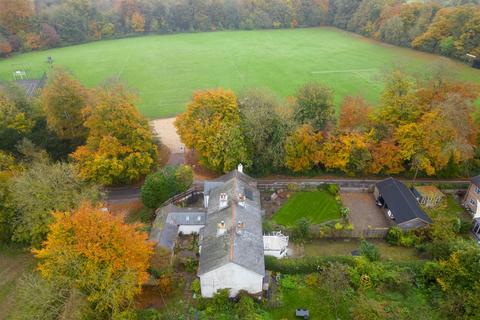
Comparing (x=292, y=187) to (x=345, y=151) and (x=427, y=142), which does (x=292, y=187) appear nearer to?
(x=345, y=151)

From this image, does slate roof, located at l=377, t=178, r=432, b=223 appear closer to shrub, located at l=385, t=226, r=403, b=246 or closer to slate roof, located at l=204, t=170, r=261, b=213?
shrub, located at l=385, t=226, r=403, b=246

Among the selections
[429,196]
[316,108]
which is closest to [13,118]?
[316,108]

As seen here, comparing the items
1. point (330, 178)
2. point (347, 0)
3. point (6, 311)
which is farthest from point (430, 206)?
point (347, 0)

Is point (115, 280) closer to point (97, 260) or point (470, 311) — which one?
point (97, 260)

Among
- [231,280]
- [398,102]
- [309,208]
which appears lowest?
[309,208]

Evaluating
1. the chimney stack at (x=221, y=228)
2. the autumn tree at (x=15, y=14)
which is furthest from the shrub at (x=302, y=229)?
the autumn tree at (x=15, y=14)

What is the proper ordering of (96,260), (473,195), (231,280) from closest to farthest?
(96,260) → (231,280) → (473,195)
